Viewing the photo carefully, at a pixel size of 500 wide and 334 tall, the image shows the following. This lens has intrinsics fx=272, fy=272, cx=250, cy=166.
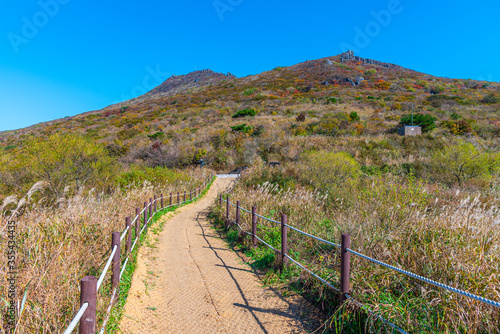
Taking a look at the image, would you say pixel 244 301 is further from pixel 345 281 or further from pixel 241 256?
pixel 241 256

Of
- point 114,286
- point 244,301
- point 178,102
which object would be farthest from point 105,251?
point 178,102

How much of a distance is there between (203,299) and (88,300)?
299cm

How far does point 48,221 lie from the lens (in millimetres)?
5051

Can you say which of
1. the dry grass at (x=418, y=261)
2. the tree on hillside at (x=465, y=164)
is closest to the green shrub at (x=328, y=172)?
the tree on hillside at (x=465, y=164)

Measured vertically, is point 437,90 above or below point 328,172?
above

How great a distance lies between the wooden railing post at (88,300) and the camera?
197 centimetres

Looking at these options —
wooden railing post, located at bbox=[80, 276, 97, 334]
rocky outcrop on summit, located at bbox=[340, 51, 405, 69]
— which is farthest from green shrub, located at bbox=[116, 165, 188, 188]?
rocky outcrop on summit, located at bbox=[340, 51, 405, 69]

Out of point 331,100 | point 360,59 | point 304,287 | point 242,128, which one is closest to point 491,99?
point 331,100

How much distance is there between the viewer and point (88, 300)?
1985 mm

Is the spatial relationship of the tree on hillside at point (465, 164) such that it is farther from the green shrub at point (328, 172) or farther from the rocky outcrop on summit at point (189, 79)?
the rocky outcrop on summit at point (189, 79)

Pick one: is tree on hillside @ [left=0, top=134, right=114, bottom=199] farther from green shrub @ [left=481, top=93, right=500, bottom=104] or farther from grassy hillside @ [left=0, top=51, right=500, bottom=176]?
green shrub @ [left=481, top=93, right=500, bottom=104]

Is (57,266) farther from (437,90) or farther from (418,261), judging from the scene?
(437,90)

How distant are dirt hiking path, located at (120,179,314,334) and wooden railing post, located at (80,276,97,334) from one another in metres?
1.77

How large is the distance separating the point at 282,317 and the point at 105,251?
3.03 meters
